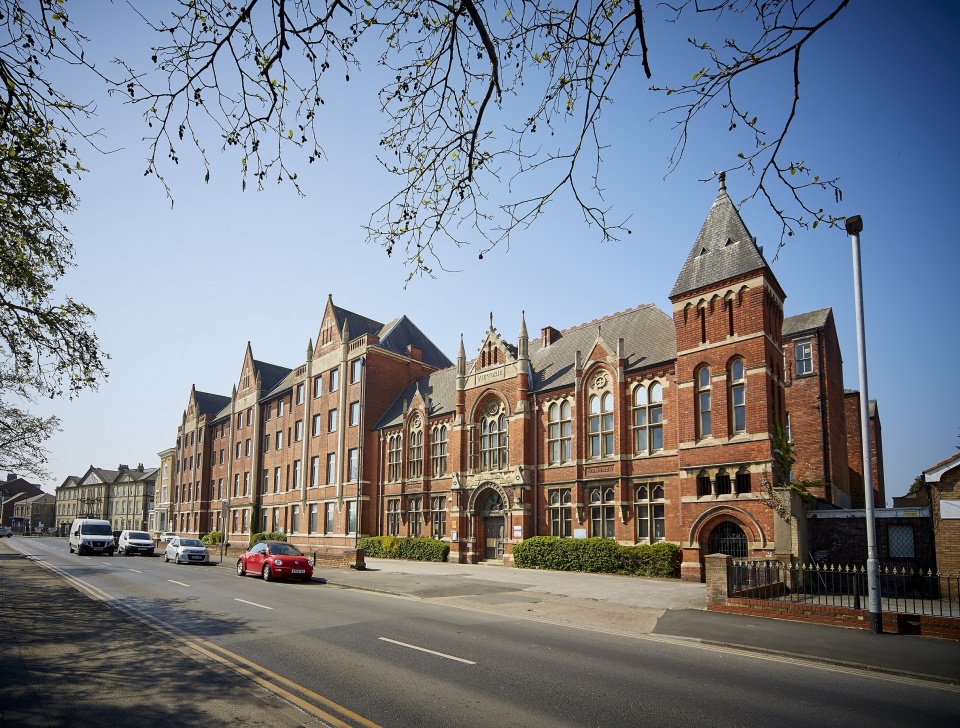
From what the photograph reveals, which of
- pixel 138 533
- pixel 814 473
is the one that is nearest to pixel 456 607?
pixel 814 473

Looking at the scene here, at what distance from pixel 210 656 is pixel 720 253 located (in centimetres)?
2339

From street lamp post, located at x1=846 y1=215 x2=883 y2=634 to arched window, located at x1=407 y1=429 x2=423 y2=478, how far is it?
2957cm

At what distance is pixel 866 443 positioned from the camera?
1400cm

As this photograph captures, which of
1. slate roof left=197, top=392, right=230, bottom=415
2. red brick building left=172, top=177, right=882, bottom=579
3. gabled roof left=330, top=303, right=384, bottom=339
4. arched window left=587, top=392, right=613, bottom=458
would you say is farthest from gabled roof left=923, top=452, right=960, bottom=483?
slate roof left=197, top=392, right=230, bottom=415

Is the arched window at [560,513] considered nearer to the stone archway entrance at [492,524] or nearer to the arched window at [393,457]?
the stone archway entrance at [492,524]

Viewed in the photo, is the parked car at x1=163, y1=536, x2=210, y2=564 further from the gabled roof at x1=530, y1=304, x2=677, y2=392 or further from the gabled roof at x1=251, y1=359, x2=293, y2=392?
the gabled roof at x1=251, y1=359, x2=293, y2=392

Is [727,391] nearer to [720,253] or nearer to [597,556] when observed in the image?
[720,253]

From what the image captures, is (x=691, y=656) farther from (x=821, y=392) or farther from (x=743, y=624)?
(x=821, y=392)

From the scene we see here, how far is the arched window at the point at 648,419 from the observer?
28.5 meters

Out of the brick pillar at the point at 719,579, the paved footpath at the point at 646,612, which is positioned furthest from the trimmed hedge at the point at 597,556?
the brick pillar at the point at 719,579

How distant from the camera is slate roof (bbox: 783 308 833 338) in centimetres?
3294

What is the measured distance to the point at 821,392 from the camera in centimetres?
A: 3158

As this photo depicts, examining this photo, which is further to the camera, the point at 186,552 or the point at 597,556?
the point at 186,552

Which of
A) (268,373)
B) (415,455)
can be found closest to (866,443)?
(415,455)
